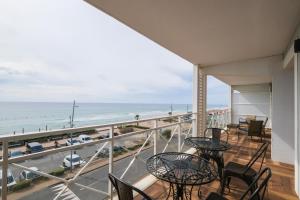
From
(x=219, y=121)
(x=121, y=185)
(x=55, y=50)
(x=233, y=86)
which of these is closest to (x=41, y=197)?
(x=121, y=185)

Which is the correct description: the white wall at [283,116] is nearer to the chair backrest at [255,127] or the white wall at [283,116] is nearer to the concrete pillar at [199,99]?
the concrete pillar at [199,99]

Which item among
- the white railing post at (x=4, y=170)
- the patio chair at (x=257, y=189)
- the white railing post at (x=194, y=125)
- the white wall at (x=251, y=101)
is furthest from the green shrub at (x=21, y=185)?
the white wall at (x=251, y=101)

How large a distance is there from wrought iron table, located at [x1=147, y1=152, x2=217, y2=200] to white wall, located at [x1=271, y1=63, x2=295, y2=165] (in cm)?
301

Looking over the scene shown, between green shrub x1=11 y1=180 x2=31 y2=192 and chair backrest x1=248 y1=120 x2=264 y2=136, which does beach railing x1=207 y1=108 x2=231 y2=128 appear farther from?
green shrub x1=11 y1=180 x2=31 y2=192

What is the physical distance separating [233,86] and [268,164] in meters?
6.21

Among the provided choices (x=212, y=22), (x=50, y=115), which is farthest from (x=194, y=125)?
(x=50, y=115)

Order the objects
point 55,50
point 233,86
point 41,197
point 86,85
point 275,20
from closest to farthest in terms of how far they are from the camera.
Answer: point 41,197 < point 275,20 < point 233,86 < point 55,50 < point 86,85

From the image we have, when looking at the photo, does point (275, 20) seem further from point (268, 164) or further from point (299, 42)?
point (268, 164)

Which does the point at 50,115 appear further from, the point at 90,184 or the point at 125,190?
the point at 125,190

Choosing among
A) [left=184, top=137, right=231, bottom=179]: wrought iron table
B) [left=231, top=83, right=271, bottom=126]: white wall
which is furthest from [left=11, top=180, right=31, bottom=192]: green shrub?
[left=231, top=83, right=271, bottom=126]: white wall

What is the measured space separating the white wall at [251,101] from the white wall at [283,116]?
5.44m

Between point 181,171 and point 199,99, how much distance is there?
3429 millimetres

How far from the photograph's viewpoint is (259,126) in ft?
18.8

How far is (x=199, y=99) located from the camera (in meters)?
4.95
